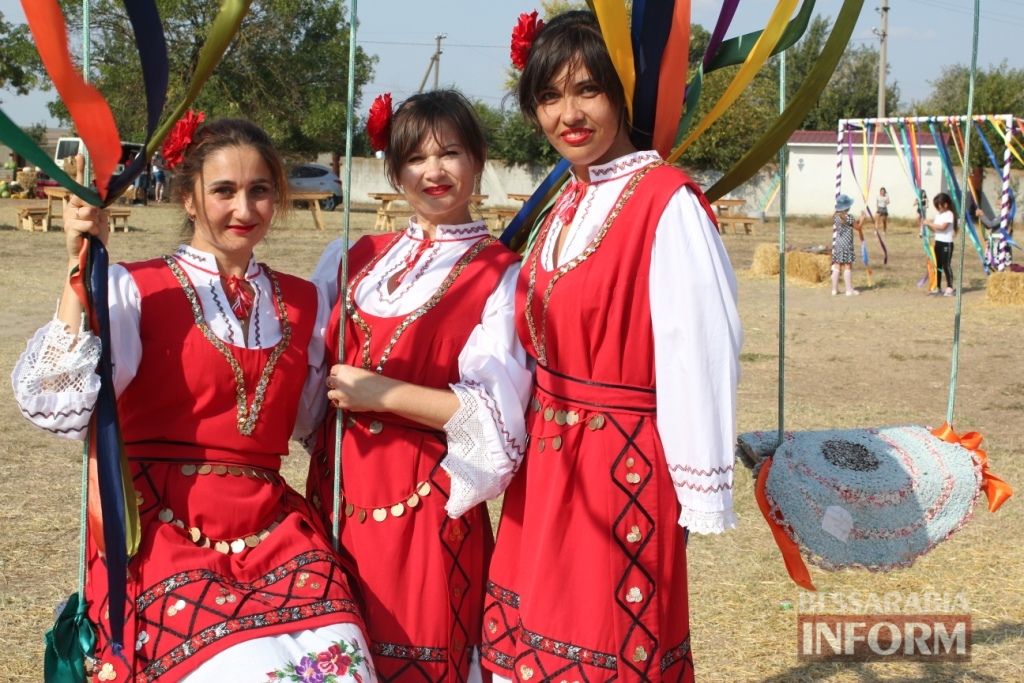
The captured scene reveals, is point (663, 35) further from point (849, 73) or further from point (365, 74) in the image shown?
point (849, 73)

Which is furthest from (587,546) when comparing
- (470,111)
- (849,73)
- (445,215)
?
(849,73)

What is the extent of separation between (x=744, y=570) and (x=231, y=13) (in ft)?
11.3

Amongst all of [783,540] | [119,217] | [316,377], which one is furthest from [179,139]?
[119,217]

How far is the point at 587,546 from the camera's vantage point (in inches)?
91.4

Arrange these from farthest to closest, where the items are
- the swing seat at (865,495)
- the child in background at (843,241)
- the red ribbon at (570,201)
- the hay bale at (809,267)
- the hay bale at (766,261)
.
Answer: the hay bale at (766,261) → the hay bale at (809,267) → the child in background at (843,241) → the swing seat at (865,495) → the red ribbon at (570,201)

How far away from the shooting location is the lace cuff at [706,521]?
7.16 ft

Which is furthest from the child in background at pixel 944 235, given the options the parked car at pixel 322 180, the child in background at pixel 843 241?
the parked car at pixel 322 180

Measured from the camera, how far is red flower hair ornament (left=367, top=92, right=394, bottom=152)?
2.86 meters

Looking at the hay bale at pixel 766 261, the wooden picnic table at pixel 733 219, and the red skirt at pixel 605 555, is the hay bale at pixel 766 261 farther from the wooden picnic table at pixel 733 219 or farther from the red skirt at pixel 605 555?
the red skirt at pixel 605 555

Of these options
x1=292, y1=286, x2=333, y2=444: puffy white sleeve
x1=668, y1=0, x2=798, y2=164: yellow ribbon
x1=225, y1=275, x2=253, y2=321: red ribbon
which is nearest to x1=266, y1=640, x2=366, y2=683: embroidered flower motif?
x1=292, y1=286, x2=333, y2=444: puffy white sleeve

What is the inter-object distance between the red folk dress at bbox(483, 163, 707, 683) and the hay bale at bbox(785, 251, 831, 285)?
14.1 meters

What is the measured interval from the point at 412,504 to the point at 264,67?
2915 cm

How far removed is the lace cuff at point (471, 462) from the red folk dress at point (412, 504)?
0.34ft

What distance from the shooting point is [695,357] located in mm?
2180
